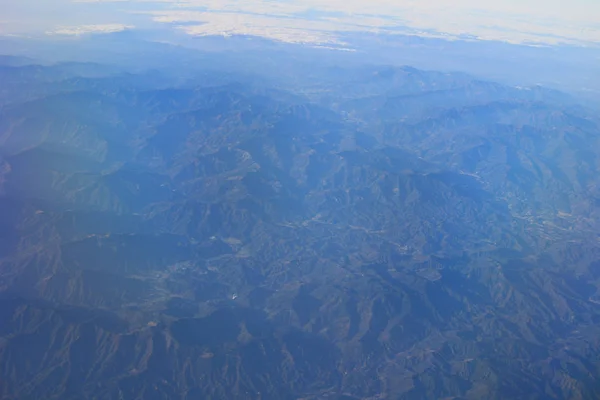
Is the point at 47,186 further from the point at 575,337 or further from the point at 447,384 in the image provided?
the point at 575,337

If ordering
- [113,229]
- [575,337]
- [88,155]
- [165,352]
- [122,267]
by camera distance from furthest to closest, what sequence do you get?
1. [88,155]
2. [113,229]
3. [122,267]
4. [575,337]
5. [165,352]

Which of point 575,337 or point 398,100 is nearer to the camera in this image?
point 575,337

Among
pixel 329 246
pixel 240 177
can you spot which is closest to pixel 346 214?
pixel 329 246

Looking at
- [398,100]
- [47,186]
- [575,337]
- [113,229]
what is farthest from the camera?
[398,100]

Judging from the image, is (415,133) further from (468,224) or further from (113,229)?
(113,229)

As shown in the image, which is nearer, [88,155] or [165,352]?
[165,352]

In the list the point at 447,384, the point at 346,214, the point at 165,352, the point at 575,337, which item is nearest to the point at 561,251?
the point at 575,337
